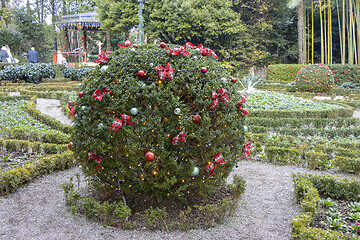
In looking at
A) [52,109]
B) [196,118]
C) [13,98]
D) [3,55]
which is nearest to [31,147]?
[196,118]

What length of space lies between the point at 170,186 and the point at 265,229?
1.12 m

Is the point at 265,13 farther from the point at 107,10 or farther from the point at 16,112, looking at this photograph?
the point at 16,112

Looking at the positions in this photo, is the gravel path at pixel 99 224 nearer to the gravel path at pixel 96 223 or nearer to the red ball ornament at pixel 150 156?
the gravel path at pixel 96 223

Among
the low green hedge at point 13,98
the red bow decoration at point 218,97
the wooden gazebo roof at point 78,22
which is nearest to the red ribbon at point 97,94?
the red bow decoration at point 218,97

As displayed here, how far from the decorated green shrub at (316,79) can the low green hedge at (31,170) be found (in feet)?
45.4

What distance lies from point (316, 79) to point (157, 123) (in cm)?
1457

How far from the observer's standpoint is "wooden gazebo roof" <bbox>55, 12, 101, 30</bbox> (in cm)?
2392

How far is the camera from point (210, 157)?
313 cm

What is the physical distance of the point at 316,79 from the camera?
15.4 metres

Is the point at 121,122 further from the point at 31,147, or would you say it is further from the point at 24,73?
the point at 24,73

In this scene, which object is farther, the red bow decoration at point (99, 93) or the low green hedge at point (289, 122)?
the low green hedge at point (289, 122)

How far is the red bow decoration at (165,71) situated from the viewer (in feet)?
9.83

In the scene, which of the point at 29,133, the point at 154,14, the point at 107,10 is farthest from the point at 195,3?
the point at 29,133

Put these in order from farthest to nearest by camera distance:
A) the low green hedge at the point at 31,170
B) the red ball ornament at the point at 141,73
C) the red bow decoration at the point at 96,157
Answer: the low green hedge at the point at 31,170 → the red bow decoration at the point at 96,157 → the red ball ornament at the point at 141,73
